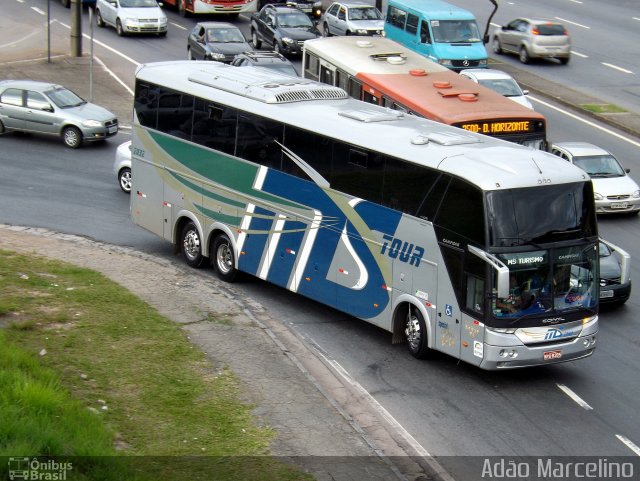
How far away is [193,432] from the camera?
1351cm

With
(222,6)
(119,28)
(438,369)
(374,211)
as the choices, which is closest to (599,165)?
(374,211)

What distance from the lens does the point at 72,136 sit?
1250 inches

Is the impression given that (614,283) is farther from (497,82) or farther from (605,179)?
(497,82)

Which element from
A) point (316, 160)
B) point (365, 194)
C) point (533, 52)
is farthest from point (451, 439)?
point (533, 52)

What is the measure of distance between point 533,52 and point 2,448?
117ft

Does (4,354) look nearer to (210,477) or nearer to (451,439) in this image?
(210,477)

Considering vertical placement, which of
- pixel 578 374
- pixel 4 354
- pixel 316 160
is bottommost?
pixel 578 374

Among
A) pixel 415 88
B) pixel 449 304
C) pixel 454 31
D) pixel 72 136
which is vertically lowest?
pixel 72 136

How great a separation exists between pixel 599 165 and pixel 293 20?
19.4 metres

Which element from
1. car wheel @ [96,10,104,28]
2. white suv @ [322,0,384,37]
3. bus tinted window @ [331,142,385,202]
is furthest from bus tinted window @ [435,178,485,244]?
car wheel @ [96,10,104,28]

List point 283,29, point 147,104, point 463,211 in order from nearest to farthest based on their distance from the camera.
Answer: point 463,211 → point 147,104 → point 283,29

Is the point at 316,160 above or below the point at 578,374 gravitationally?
above

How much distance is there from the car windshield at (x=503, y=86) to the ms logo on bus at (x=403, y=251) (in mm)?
17526

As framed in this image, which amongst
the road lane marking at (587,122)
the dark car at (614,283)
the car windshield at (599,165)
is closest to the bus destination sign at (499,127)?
the dark car at (614,283)
